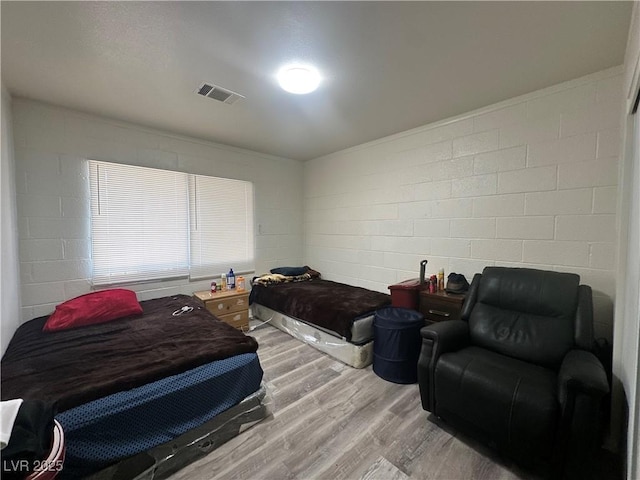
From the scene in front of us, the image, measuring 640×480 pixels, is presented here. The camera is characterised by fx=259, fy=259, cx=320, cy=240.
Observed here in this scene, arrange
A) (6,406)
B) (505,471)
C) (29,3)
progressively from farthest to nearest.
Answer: (505,471)
(29,3)
(6,406)

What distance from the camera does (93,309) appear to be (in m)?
2.42

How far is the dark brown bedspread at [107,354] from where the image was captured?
1.46 meters

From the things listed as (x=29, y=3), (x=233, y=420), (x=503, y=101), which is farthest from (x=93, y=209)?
(x=503, y=101)

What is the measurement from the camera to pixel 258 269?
166 inches

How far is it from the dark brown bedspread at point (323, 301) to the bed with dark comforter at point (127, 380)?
3.30ft

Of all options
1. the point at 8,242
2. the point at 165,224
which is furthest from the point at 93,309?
the point at 165,224

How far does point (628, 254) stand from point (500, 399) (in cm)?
123

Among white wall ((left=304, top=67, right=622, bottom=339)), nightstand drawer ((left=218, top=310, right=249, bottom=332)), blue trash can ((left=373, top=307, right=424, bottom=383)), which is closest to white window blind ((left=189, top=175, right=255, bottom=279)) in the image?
nightstand drawer ((left=218, top=310, right=249, bottom=332))

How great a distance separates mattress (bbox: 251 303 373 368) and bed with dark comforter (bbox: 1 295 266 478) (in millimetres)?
1047

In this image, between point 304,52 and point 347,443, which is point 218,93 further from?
point 347,443

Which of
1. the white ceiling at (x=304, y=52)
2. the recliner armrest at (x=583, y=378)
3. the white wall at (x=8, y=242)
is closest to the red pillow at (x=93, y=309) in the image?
the white wall at (x=8, y=242)

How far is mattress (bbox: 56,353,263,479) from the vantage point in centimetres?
131

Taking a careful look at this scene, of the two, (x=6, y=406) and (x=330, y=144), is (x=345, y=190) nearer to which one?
(x=330, y=144)

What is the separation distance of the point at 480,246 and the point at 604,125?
129cm
